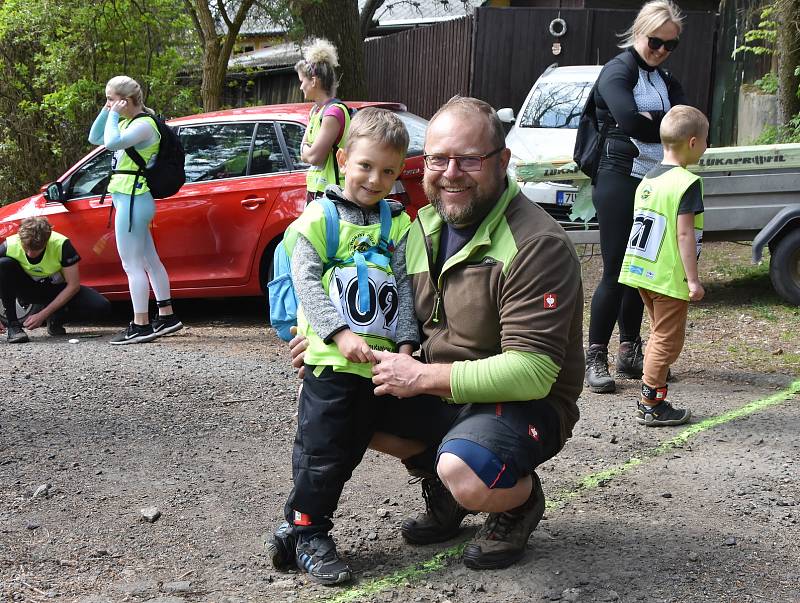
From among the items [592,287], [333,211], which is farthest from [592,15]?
[333,211]

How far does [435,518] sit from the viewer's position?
12.3ft

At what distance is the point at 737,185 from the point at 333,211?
553cm

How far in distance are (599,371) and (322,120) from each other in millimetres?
2351

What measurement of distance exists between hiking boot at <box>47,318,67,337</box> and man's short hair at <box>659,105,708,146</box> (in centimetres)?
541

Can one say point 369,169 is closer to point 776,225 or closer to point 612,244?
point 612,244

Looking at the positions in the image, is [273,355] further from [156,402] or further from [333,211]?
[333,211]

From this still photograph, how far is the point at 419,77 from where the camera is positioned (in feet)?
59.3

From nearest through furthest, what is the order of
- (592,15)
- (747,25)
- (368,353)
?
(368,353), (747,25), (592,15)

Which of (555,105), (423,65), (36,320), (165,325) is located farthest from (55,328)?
(423,65)

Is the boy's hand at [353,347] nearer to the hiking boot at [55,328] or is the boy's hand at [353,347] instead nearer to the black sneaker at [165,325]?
the black sneaker at [165,325]

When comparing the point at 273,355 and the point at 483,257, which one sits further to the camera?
the point at 273,355

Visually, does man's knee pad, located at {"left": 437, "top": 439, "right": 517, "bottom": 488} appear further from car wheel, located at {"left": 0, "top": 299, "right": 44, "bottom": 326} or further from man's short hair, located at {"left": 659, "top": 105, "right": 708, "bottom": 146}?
car wheel, located at {"left": 0, "top": 299, "right": 44, "bottom": 326}

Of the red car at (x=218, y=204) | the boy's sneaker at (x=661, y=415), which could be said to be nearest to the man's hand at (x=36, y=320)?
the red car at (x=218, y=204)

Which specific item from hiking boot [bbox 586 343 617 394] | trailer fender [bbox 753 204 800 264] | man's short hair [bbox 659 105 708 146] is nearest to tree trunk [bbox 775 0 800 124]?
trailer fender [bbox 753 204 800 264]
